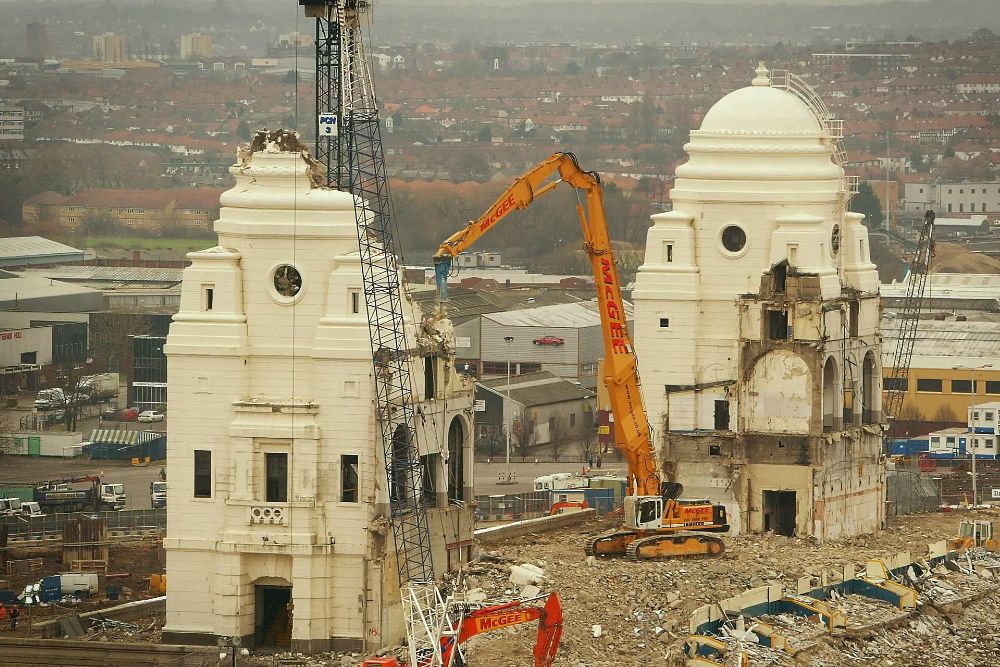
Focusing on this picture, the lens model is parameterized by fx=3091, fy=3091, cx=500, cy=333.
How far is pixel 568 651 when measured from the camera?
7238 cm

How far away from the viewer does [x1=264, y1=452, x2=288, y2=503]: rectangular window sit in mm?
75375

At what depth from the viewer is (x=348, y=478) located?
75.1 metres

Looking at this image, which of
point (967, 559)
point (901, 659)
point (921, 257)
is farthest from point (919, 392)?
point (901, 659)

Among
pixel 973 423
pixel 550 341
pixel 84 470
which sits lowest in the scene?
pixel 84 470

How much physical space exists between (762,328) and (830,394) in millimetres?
3222

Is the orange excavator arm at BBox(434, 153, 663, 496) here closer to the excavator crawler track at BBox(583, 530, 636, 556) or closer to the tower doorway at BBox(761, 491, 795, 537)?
the tower doorway at BBox(761, 491, 795, 537)

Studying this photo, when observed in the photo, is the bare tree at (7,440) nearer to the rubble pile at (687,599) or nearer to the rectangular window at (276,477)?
the rubble pile at (687,599)

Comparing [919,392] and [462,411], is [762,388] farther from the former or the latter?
[919,392]

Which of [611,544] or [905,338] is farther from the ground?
[905,338]

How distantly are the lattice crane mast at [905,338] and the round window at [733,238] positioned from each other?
3230 cm

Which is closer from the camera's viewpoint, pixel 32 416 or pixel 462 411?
pixel 462 411

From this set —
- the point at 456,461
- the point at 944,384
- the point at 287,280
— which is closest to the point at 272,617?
the point at 456,461

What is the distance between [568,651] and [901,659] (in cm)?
1046

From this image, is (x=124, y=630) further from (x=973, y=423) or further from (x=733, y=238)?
(x=973, y=423)
